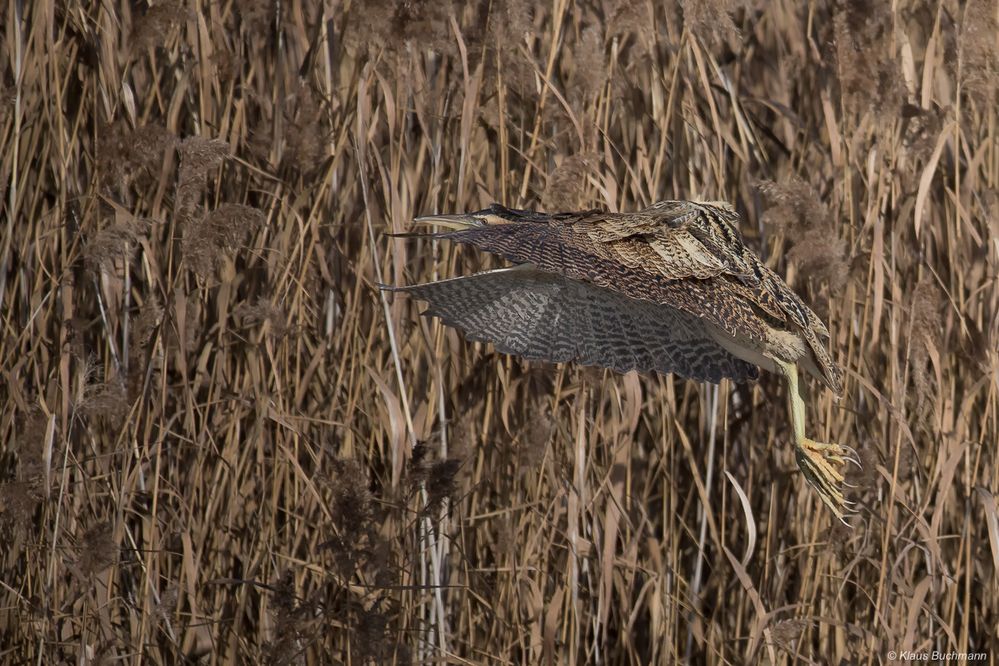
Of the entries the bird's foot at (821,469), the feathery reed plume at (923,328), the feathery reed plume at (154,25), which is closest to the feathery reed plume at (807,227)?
the feathery reed plume at (923,328)

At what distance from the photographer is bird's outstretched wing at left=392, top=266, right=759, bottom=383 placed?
2047mm

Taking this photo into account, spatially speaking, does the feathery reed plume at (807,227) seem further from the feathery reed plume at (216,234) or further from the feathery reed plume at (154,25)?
the feathery reed plume at (154,25)

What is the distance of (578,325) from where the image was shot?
2176 mm

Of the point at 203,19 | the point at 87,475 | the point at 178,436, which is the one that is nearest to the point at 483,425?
the point at 178,436

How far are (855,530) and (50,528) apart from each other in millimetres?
1271

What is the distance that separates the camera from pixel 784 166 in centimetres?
248

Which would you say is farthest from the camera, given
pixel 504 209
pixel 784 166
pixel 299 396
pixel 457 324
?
pixel 784 166

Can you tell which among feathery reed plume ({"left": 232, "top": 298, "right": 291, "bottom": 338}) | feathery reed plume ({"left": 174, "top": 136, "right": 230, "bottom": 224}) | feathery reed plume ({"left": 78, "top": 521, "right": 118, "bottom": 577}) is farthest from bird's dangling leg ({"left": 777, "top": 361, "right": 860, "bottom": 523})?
feathery reed plume ({"left": 78, "top": 521, "right": 118, "bottom": 577})

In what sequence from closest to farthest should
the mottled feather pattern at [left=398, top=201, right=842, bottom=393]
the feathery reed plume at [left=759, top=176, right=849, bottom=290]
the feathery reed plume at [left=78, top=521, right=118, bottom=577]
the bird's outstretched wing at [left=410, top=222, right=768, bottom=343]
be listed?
the bird's outstretched wing at [left=410, top=222, right=768, bottom=343]
the mottled feather pattern at [left=398, top=201, right=842, bottom=393]
the feathery reed plume at [left=78, top=521, right=118, bottom=577]
the feathery reed plume at [left=759, top=176, right=849, bottom=290]

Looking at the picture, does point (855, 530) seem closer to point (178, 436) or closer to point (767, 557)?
point (767, 557)

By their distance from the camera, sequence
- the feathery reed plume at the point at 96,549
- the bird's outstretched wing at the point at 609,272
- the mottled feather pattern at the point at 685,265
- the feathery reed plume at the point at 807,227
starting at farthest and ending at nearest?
the feathery reed plume at the point at 807,227 < the feathery reed plume at the point at 96,549 < the mottled feather pattern at the point at 685,265 < the bird's outstretched wing at the point at 609,272

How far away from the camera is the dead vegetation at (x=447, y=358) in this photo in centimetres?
207

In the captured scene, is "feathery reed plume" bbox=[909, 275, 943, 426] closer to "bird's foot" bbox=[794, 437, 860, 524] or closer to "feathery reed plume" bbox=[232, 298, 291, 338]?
"bird's foot" bbox=[794, 437, 860, 524]

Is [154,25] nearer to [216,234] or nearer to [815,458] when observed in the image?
[216,234]
